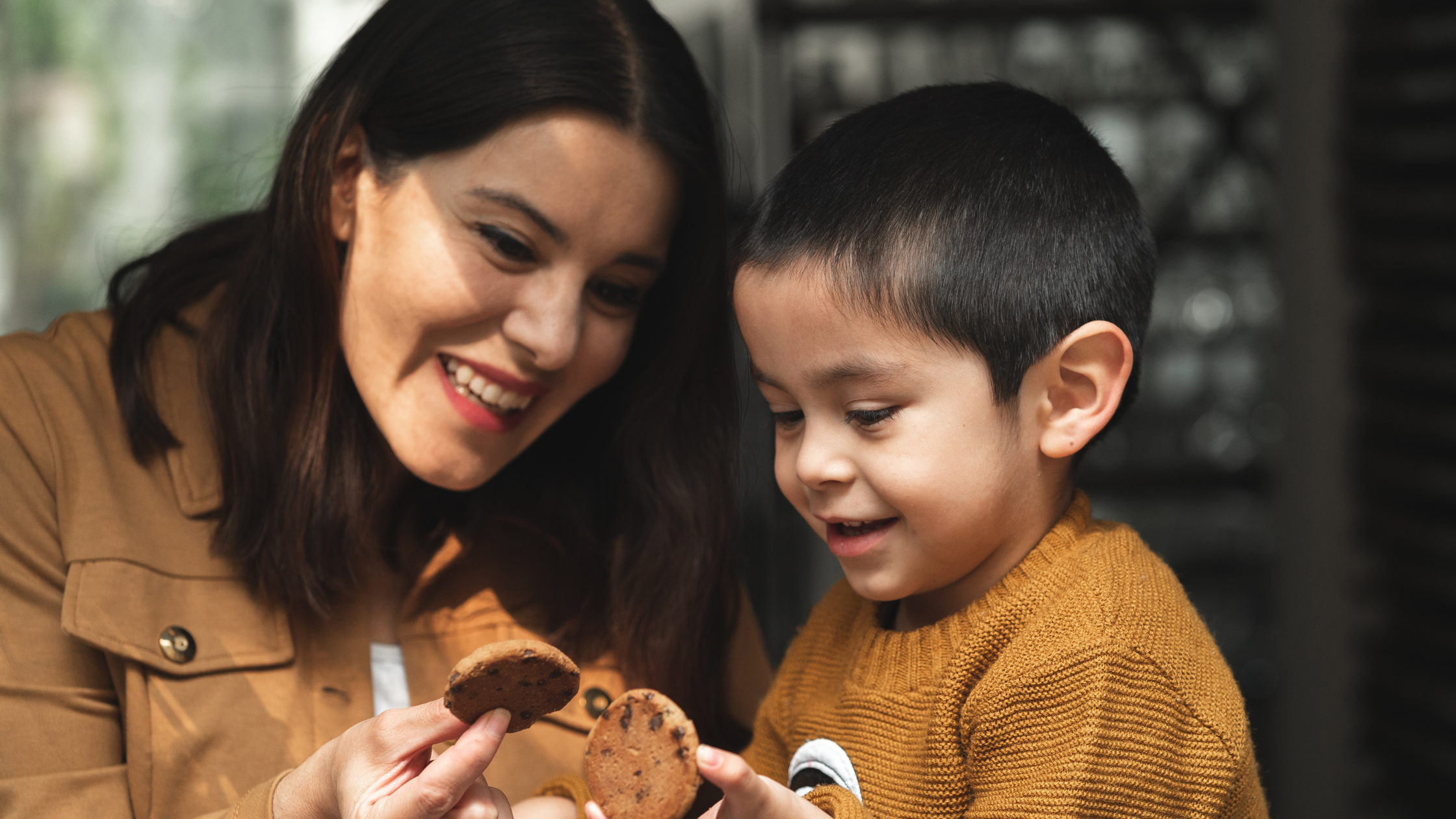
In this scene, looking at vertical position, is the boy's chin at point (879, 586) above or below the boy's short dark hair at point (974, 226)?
below

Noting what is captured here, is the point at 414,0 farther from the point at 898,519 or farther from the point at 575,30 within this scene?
the point at 898,519

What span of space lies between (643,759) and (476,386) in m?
0.76

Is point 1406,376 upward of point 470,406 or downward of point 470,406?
downward

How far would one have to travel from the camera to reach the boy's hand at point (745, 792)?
1.10 meters

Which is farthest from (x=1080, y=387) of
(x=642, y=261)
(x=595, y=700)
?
(x=595, y=700)

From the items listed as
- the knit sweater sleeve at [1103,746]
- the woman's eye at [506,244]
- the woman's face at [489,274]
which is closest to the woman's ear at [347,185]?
the woman's face at [489,274]

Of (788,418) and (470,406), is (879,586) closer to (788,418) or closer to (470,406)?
(788,418)

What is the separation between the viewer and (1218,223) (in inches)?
162

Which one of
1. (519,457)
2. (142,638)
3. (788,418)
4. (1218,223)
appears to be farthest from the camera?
(1218,223)

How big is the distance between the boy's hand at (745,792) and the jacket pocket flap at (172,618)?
89 centimetres

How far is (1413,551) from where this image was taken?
3.19 m

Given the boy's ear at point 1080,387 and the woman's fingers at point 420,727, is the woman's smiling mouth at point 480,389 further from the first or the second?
the boy's ear at point 1080,387

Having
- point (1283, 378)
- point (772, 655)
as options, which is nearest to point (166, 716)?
point (772, 655)

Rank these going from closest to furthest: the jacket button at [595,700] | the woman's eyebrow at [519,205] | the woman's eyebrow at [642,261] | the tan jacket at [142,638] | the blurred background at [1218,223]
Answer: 1. the tan jacket at [142,638]
2. the woman's eyebrow at [519,205]
3. the woman's eyebrow at [642,261]
4. the jacket button at [595,700]
5. the blurred background at [1218,223]
